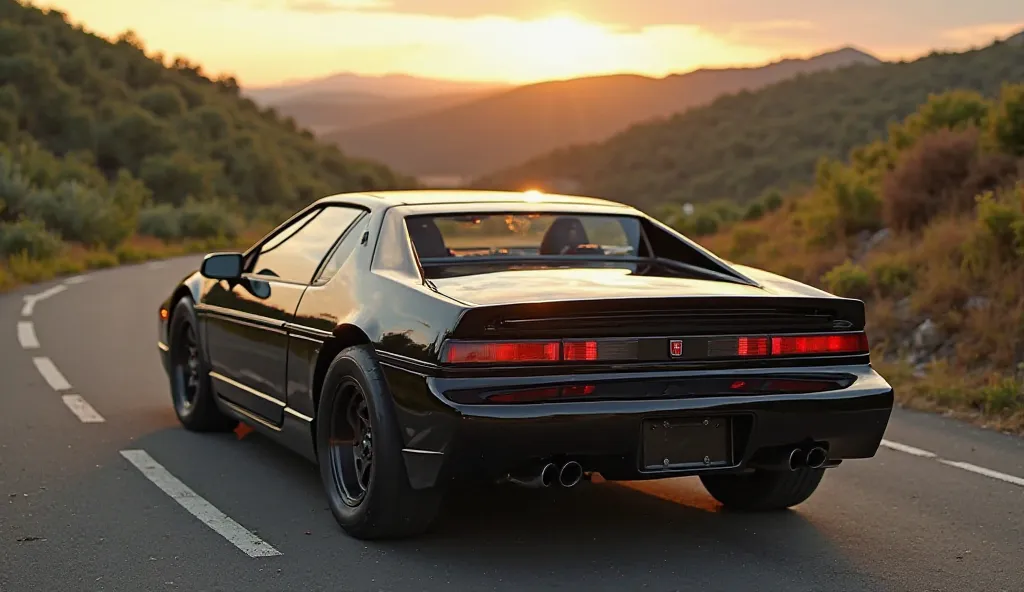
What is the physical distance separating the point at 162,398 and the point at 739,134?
7914 cm

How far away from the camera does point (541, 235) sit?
21.0 feet

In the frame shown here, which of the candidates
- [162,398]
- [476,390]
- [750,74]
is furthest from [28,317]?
[750,74]

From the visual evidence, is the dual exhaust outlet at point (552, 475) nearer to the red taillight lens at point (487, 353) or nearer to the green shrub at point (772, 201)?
the red taillight lens at point (487, 353)

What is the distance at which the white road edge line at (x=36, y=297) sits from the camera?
15344 mm

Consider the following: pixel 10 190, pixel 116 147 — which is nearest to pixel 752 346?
pixel 10 190

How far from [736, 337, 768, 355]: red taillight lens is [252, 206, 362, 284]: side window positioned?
2044mm

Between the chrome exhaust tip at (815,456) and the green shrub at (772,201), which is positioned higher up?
the chrome exhaust tip at (815,456)

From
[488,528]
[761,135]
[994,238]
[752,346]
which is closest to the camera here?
[752,346]

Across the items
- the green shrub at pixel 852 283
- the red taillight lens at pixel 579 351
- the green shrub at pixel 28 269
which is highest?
the red taillight lens at pixel 579 351

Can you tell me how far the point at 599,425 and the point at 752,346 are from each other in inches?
28.6

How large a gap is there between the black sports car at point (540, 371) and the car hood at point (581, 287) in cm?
2

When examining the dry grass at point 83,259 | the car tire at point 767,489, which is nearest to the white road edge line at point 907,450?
the car tire at point 767,489

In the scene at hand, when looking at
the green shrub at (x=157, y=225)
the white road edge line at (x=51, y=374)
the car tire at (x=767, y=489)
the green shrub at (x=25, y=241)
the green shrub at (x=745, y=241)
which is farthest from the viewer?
the green shrub at (x=157, y=225)

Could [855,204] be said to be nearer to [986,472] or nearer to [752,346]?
[986,472]
